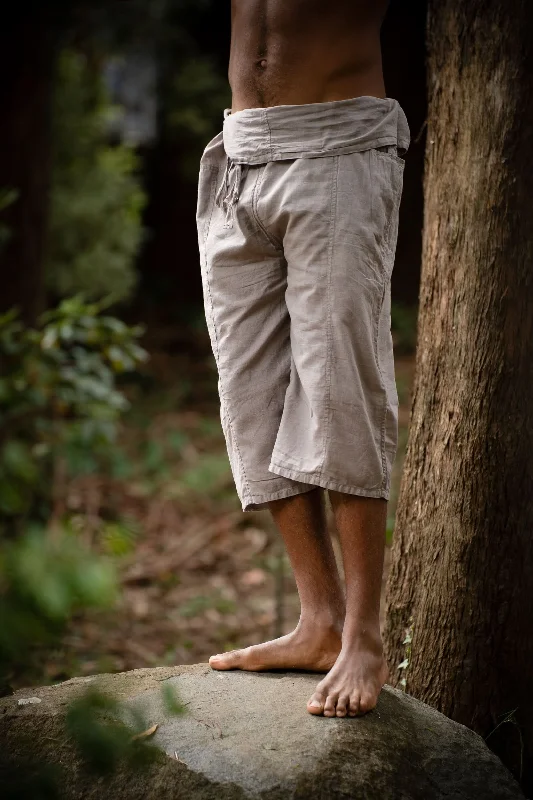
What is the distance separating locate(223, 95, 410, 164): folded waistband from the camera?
75.3 inches

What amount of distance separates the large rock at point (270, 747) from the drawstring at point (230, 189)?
3.58 ft

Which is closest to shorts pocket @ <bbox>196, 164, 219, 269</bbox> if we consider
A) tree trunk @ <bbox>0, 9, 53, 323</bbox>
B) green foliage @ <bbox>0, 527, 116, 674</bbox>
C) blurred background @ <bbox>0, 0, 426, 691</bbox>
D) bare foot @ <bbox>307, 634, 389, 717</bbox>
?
blurred background @ <bbox>0, 0, 426, 691</bbox>

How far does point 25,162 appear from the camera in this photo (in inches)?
243

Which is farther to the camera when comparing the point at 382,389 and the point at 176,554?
the point at 176,554

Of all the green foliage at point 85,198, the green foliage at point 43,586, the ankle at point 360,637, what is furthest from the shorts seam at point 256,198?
the green foliage at point 85,198

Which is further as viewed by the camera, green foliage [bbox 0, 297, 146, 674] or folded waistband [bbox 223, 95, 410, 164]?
green foliage [bbox 0, 297, 146, 674]

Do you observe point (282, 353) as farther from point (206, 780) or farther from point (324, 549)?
point (206, 780)

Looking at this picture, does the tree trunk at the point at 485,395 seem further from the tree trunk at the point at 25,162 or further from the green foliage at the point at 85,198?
the green foliage at the point at 85,198

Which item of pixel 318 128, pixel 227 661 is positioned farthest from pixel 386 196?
pixel 227 661

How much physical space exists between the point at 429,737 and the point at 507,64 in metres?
1.61

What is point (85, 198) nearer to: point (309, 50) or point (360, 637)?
point (309, 50)

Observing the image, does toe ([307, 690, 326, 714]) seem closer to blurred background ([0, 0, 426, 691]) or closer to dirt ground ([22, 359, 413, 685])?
blurred background ([0, 0, 426, 691])

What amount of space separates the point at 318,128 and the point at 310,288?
359 mm

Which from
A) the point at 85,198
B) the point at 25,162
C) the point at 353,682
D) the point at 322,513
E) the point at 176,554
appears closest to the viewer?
the point at 353,682
